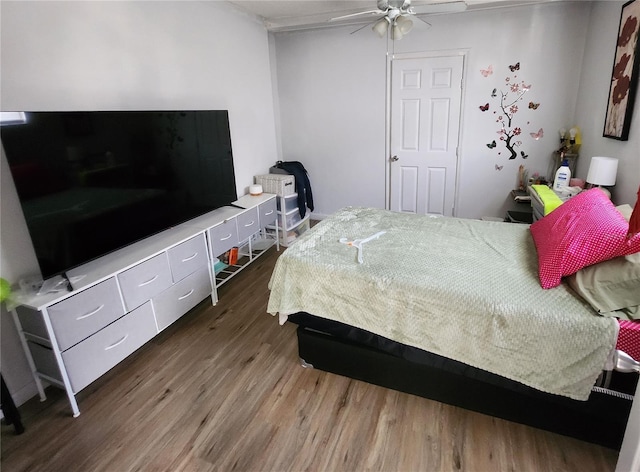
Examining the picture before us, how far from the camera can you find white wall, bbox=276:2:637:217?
11.5 ft

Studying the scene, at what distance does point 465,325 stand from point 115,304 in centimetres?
191

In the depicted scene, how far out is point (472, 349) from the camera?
1691 millimetres

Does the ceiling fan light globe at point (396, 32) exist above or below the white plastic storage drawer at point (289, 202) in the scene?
above

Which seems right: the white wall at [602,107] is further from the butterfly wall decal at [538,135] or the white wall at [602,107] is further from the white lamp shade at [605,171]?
the butterfly wall decal at [538,135]

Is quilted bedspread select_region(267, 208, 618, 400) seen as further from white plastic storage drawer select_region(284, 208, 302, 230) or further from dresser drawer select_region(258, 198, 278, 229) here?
white plastic storage drawer select_region(284, 208, 302, 230)

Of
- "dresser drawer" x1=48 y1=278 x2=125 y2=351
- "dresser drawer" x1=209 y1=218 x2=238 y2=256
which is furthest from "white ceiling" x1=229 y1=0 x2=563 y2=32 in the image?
"dresser drawer" x1=48 y1=278 x2=125 y2=351

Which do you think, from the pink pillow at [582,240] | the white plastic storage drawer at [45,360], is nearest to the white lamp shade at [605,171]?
the pink pillow at [582,240]

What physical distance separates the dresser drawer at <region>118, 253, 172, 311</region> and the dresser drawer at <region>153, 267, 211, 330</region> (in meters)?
0.08

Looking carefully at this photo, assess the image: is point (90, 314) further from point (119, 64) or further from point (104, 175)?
point (119, 64)

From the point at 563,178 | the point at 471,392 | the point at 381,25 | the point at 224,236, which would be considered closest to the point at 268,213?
the point at 224,236

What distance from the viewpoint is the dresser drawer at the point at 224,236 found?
288 centimetres

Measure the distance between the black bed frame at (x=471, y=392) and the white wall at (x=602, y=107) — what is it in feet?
4.82

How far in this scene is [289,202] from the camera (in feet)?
13.5

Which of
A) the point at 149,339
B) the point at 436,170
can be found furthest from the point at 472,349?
the point at 436,170
